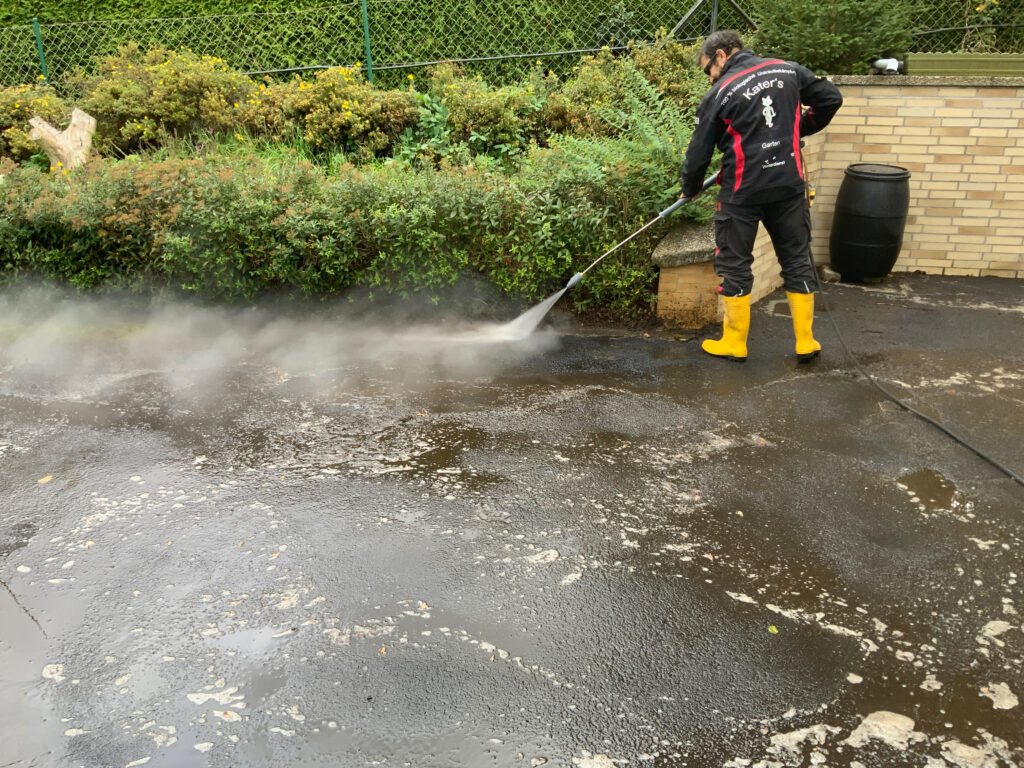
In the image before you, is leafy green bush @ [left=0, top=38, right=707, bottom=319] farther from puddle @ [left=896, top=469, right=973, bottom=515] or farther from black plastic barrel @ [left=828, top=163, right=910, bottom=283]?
puddle @ [left=896, top=469, right=973, bottom=515]

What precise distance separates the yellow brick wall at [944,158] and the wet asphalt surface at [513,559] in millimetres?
1842

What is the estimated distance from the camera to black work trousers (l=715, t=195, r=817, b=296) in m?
5.16

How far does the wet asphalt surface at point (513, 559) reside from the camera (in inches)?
99.4

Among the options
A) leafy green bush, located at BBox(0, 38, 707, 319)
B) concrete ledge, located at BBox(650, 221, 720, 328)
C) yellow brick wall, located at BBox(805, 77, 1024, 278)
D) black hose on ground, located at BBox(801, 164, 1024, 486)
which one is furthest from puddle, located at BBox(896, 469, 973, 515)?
yellow brick wall, located at BBox(805, 77, 1024, 278)

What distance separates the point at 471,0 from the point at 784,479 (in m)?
8.83

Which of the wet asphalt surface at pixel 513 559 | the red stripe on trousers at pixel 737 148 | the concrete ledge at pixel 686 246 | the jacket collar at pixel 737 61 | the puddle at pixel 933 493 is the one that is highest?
the jacket collar at pixel 737 61

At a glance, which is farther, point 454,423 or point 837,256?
point 837,256

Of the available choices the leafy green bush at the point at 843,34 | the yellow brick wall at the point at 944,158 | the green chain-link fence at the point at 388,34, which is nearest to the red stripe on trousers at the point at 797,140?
the yellow brick wall at the point at 944,158

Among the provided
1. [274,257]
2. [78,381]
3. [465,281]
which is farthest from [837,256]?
[78,381]

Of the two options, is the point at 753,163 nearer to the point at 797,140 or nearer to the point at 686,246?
the point at 797,140

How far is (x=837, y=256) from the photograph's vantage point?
685cm

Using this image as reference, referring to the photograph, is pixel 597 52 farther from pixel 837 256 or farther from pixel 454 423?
pixel 454 423

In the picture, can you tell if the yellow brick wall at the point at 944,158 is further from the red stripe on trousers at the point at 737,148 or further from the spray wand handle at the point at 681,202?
the red stripe on trousers at the point at 737,148

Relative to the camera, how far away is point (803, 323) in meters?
5.29
